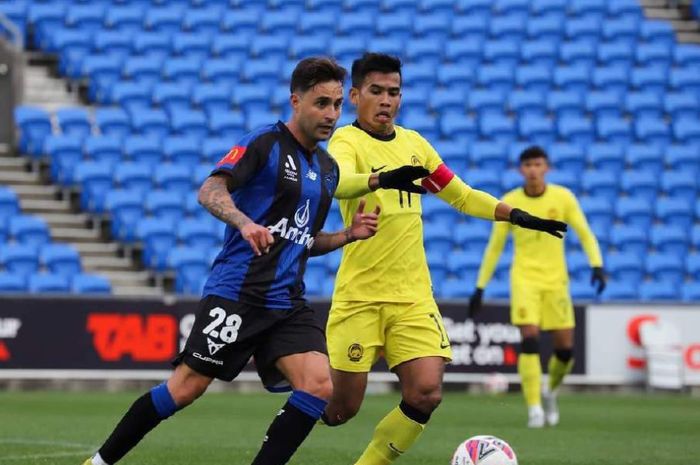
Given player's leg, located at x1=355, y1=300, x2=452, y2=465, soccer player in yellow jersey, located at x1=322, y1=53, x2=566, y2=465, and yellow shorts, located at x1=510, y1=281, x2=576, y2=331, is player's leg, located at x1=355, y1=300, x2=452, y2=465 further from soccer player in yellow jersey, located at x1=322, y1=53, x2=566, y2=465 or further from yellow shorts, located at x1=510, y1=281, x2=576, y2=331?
yellow shorts, located at x1=510, y1=281, x2=576, y2=331

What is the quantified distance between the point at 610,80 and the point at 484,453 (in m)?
18.9

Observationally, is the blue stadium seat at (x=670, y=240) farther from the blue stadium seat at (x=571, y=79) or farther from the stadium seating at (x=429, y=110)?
the blue stadium seat at (x=571, y=79)

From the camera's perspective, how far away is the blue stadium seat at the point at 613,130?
80.7ft

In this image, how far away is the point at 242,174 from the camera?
6.73 meters

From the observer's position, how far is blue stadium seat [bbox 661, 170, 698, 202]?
23500mm

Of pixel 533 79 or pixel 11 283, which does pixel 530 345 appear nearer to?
pixel 11 283

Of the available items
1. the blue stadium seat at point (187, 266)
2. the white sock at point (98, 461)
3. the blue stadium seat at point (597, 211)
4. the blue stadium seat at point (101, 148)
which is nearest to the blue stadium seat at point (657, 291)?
the blue stadium seat at point (597, 211)

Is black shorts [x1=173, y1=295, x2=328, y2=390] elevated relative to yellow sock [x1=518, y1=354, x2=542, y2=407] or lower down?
elevated

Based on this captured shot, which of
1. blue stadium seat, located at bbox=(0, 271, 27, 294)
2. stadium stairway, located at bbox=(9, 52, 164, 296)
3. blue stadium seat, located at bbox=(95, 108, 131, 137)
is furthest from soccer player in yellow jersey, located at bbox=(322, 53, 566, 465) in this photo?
blue stadium seat, located at bbox=(95, 108, 131, 137)

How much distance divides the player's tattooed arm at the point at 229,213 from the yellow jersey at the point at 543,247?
24.0ft

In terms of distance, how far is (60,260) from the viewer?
1916 centimetres

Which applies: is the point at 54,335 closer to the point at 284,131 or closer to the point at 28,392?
the point at 28,392

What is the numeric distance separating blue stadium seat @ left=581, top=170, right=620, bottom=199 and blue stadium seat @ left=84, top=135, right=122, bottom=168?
24.8 feet

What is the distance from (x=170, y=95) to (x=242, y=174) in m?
16.6
